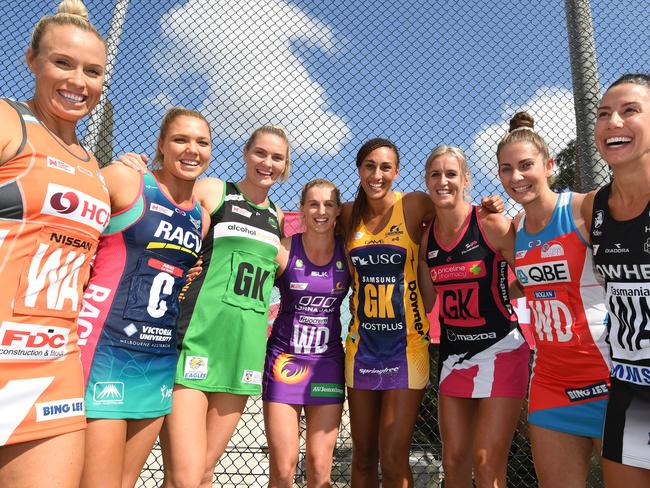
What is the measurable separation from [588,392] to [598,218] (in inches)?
35.0

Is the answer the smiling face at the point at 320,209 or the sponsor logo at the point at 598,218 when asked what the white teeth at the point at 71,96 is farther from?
the sponsor logo at the point at 598,218

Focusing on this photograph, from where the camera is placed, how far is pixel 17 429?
1.67 m

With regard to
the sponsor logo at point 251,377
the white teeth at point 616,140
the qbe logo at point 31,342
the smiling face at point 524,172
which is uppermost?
the smiling face at point 524,172

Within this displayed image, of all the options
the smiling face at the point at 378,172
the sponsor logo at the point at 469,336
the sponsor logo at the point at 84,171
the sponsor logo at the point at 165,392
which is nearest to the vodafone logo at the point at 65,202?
the sponsor logo at the point at 84,171

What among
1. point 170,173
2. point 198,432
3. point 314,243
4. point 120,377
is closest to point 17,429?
point 120,377

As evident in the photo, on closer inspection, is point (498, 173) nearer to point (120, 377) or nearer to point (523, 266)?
point (523, 266)

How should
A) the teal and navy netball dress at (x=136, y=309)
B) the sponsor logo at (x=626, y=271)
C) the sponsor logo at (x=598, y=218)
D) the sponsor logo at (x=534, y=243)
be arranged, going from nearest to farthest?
the sponsor logo at (x=626, y=271), the teal and navy netball dress at (x=136, y=309), the sponsor logo at (x=598, y=218), the sponsor logo at (x=534, y=243)

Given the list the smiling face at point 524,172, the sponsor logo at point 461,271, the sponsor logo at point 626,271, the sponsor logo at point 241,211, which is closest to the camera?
the sponsor logo at point 626,271

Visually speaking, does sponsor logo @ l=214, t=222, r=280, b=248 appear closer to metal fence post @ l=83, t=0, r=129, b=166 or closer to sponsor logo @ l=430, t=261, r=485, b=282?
sponsor logo @ l=430, t=261, r=485, b=282

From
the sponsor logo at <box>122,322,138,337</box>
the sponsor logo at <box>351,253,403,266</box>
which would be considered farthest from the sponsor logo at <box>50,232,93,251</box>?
the sponsor logo at <box>351,253,403,266</box>

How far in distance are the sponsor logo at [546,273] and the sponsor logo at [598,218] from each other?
0.29m

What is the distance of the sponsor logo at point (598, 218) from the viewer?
2386 millimetres

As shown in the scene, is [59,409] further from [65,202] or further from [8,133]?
[8,133]

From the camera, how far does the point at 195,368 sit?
9.20 feet
